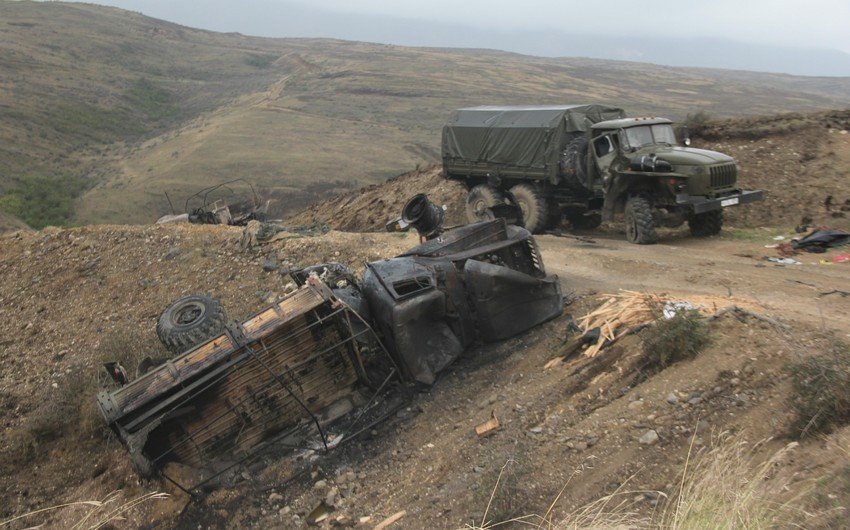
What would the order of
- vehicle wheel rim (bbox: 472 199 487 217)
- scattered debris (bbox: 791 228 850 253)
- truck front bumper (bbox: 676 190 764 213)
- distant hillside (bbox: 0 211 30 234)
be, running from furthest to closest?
distant hillside (bbox: 0 211 30 234), vehicle wheel rim (bbox: 472 199 487 217), truck front bumper (bbox: 676 190 764 213), scattered debris (bbox: 791 228 850 253)

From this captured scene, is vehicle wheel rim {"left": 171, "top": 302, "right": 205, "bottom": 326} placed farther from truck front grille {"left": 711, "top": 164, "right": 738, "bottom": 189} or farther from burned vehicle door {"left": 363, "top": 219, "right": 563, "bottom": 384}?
truck front grille {"left": 711, "top": 164, "right": 738, "bottom": 189}

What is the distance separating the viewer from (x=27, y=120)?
145 feet

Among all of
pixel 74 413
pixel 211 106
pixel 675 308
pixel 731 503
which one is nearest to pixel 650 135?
pixel 675 308

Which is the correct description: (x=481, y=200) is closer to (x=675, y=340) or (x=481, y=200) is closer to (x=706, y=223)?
(x=706, y=223)

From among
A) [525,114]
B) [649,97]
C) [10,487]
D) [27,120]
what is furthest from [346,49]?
[10,487]

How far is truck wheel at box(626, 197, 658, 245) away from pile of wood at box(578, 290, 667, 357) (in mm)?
4200

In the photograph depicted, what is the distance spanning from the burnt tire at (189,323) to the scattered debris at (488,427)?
3.80 meters

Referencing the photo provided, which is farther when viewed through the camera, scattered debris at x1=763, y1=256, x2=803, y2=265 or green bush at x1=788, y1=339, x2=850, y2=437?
scattered debris at x1=763, y1=256, x2=803, y2=265

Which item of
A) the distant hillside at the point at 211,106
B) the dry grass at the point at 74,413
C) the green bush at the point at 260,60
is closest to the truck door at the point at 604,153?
the dry grass at the point at 74,413

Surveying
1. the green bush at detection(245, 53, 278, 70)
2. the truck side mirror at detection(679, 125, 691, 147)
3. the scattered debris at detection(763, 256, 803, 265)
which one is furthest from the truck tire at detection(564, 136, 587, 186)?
the green bush at detection(245, 53, 278, 70)

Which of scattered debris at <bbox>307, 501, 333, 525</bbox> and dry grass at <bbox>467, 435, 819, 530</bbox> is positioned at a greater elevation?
dry grass at <bbox>467, 435, 819, 530</bbox>

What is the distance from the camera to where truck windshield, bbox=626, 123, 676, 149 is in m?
12.3

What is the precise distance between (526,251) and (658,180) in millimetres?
4612

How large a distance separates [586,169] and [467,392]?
7204 millimetres
